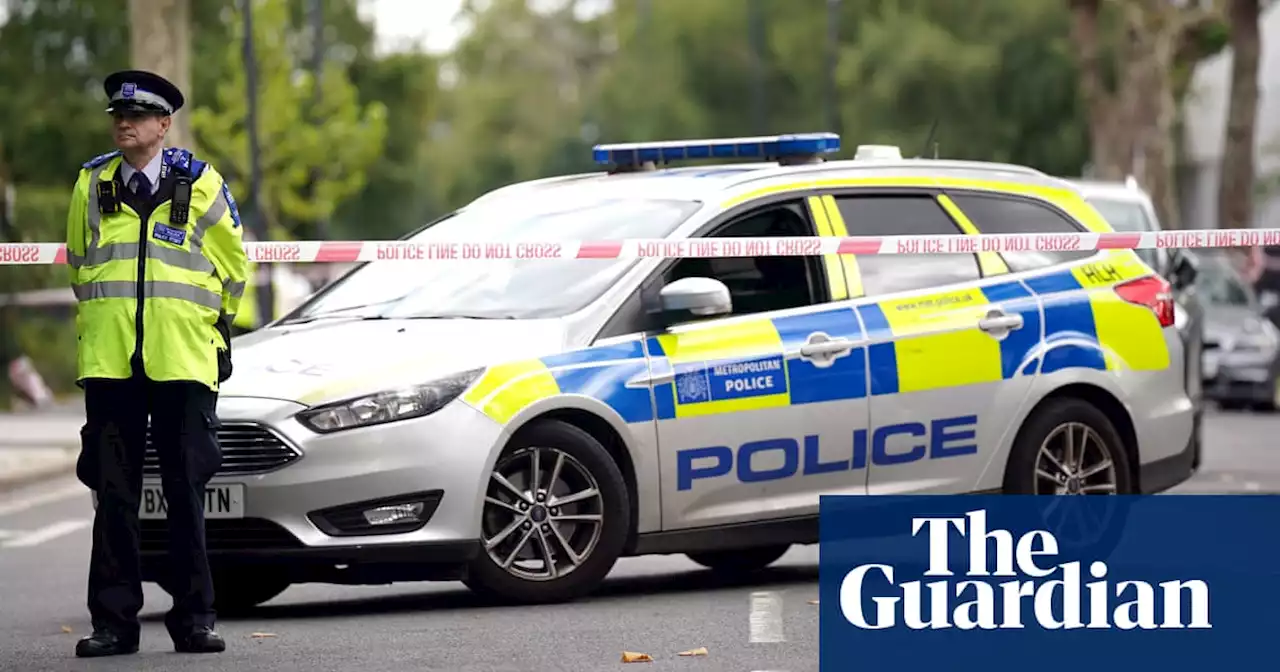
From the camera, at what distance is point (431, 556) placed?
9.28 metres

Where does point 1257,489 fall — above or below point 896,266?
below

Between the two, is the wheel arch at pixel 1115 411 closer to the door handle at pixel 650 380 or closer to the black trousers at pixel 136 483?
the door handle at pixel 650 380

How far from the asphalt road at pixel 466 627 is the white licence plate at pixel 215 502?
385mm

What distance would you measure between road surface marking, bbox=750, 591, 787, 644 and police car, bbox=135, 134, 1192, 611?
0.27m

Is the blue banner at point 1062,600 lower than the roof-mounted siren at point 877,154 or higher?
lower

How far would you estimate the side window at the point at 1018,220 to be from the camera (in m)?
11.1

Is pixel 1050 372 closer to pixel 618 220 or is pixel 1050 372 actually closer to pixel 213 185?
pixel 618 220

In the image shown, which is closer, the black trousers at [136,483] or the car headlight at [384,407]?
the black trousers at [136,483]

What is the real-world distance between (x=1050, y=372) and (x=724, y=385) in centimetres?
161

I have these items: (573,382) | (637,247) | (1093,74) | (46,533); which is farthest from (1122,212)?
(1093,74)

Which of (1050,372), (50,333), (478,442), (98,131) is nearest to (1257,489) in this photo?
(1050,372)

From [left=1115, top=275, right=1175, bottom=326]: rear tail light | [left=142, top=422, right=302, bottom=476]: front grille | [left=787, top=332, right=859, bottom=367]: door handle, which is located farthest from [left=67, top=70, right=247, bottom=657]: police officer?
[left=1115, top=275, right=1175, bottom=326]: rear tail light

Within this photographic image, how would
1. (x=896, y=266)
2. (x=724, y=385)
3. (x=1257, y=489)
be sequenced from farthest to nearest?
1. (x=1257, y=489)
2. (x=896, y=266)
3. (x=724, y=385)

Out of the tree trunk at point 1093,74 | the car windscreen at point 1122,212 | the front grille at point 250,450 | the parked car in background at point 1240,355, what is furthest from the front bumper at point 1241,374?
the front grille at point 250,450
